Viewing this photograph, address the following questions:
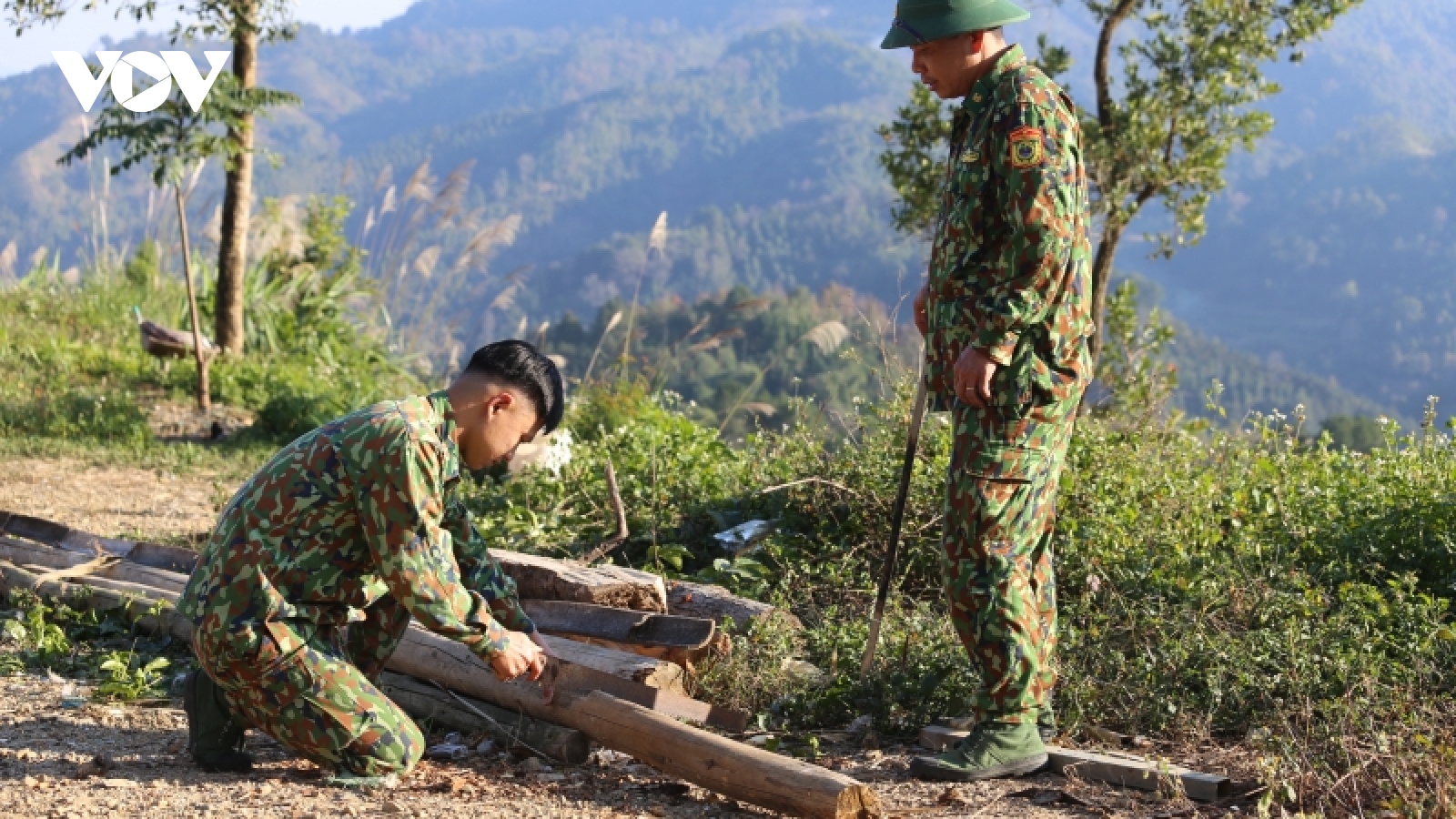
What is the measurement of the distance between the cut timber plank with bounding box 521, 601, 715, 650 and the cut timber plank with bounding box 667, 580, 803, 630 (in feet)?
1.40

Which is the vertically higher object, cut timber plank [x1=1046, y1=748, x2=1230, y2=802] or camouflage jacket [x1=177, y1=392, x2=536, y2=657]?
camouflage jacket [x1=177, y1=392, x2=536, y2=657]

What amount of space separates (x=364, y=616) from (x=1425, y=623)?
3.28 meters

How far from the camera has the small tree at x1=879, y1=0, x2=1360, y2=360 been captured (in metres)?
11.2

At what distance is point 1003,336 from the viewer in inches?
153

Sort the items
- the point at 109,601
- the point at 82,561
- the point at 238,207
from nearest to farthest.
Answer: the point at 109,601 → the point at 82,561 → the point at 238,207

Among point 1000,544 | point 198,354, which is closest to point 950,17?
point 1000,544

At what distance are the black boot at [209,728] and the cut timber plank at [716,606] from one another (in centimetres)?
182

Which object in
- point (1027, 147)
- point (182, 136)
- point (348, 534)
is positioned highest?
point (182, 136)

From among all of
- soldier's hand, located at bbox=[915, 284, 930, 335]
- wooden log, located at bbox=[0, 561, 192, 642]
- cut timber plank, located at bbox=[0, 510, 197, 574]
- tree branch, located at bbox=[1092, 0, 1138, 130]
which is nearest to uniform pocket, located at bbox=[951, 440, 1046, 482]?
soldier's hand, located at bbox=[915, 284, 930, 335]

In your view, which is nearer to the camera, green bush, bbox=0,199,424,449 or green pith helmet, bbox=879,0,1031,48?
green pith helmet, bbox=879,0,1031,48

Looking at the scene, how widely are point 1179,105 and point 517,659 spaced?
9.10 metres

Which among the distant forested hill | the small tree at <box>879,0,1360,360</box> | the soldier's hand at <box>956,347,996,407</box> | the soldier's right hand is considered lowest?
the soldier's right hand

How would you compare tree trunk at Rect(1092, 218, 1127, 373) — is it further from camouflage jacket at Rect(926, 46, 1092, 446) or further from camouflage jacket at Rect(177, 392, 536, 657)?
camouflage jacket at Rect(177, 392, 536, 657)

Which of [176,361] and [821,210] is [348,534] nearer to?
[176,361]
